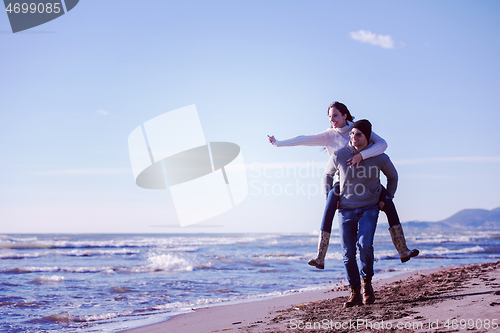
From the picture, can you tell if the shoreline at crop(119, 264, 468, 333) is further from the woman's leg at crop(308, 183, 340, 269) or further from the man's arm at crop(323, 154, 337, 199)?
the man's arm at crop(323, 154, 337, 199)

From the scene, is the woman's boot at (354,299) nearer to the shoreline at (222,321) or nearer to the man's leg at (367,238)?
the man's leg at (367,238)

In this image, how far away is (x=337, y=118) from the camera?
3.93m

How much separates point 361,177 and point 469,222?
12166cm

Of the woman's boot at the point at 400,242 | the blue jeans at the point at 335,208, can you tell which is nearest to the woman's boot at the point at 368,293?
the woman's boot at the point at 400,242

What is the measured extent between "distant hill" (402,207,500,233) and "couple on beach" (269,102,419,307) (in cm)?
8648

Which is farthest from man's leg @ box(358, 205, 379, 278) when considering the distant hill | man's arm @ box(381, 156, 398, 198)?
the distant hill

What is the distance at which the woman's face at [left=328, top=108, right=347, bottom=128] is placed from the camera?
393cm

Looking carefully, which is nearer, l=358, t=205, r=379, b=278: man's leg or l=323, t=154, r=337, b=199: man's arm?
l=358, t=205, r=379, b=278: man's leg

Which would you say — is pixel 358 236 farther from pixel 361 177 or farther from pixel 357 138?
pixel 357 138

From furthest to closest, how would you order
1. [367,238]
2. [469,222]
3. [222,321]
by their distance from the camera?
[469,222] → [222,321] → [367,238]

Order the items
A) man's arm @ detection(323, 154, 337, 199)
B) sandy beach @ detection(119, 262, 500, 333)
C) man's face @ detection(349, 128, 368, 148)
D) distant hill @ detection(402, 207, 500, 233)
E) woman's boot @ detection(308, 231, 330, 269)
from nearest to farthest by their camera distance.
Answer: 1. sandy beach @ detection(119, 262, 500, 333)
2. man's face @ detection(349, 128, 368, 148)
3. woman's boot @ detection(308, 231, 330, 269)
4. man's arm @ detection(323, 154, 337, 199)
5. distant hill @ detection(402, 207, 500, 233)

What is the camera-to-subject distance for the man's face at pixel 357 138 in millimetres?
3637

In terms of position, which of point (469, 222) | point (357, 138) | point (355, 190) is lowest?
point (469, 222)

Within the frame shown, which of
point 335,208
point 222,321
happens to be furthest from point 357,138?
point 222,321
